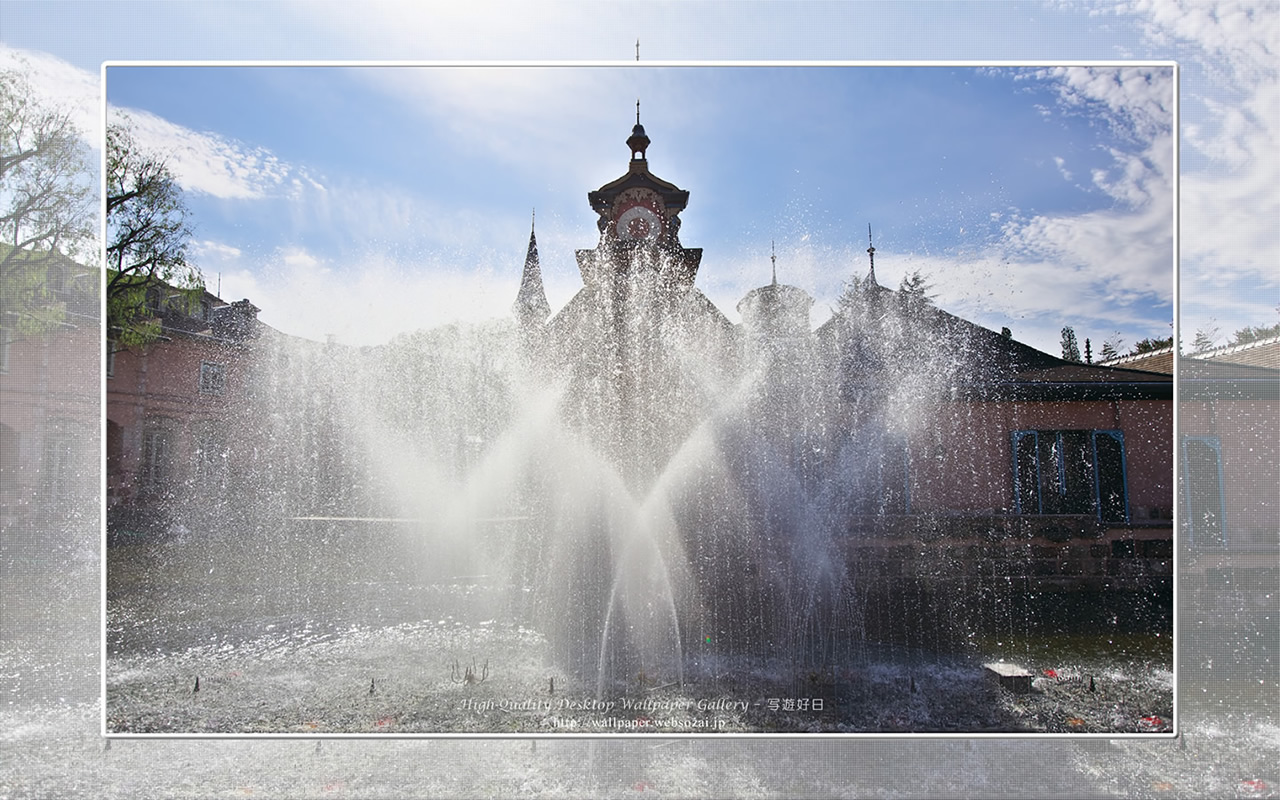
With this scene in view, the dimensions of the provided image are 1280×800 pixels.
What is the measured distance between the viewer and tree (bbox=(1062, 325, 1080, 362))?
4.71m

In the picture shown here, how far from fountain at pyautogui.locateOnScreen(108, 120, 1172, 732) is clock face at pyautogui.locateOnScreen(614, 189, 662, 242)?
0.02 metres

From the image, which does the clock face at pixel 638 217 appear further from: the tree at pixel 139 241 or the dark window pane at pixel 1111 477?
the dark window pane at pixel 1111 477

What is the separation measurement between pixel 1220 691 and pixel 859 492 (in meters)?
2.57

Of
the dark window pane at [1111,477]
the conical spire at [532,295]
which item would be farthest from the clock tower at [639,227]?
the dark window pane at [1111,477]

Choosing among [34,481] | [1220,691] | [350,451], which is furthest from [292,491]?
[1220,691]

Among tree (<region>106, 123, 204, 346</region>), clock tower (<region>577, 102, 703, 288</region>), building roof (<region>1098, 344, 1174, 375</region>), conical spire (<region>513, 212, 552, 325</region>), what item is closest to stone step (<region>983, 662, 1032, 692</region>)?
building roof (<region>1098, 344, 1174, 375</region>)

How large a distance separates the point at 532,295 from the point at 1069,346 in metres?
3.99

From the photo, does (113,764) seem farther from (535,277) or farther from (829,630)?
(829,630)

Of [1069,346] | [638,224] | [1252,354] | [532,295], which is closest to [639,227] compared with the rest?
[638,224]

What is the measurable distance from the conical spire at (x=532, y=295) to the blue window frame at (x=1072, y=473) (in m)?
4.14

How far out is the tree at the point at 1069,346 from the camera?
471 centimetres

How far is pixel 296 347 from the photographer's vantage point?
5.15 meters

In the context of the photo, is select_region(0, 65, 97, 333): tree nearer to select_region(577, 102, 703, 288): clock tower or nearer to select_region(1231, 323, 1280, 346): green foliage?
select_region(577, 102, 703, 288): clock tower

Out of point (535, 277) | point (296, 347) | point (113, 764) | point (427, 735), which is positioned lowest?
point (113, 764)
